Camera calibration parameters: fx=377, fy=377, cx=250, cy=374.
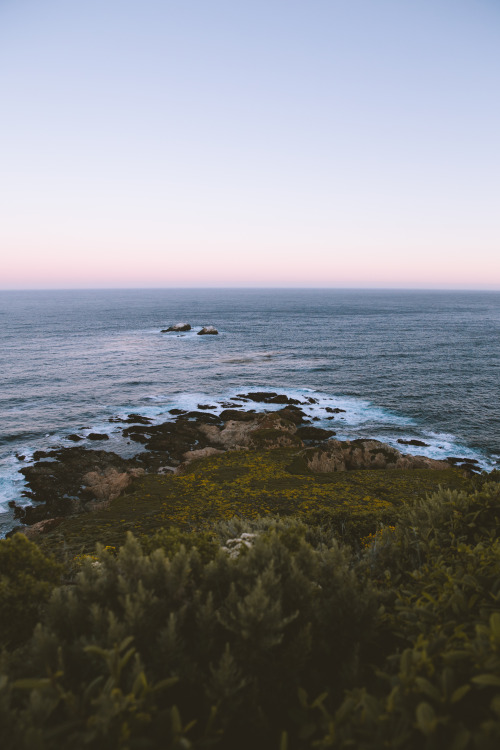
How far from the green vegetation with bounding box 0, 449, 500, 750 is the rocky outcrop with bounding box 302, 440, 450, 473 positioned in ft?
50.5

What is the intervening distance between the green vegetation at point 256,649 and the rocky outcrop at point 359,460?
1539 cm

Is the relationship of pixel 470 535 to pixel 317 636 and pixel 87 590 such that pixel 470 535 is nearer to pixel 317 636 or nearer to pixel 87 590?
pixel 317 636

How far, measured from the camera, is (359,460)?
2384 centimetres

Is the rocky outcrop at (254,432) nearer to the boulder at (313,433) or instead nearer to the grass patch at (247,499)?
the boulder at (313,433)

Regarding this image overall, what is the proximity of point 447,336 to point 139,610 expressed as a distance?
308 feet

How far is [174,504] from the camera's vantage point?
55.1 feet

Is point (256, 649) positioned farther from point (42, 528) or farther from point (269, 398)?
point (269, 398)

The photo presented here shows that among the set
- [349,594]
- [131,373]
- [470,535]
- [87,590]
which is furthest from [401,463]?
[131,373]

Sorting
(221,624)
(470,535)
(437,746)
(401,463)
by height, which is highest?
(437,746)

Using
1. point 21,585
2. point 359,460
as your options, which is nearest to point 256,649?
point 21,585

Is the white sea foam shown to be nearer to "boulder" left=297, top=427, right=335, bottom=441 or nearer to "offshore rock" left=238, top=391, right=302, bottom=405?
"offshore rock" left=238, top=391, right=302, bottom=405

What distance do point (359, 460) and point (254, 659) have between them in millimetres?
21322

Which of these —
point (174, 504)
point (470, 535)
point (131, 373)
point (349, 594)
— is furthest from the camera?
point (131, 373)

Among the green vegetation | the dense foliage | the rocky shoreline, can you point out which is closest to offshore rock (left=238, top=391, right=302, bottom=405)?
the rocky shoreline
